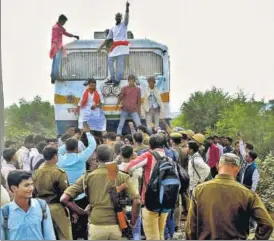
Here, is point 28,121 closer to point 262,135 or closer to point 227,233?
point 262,135

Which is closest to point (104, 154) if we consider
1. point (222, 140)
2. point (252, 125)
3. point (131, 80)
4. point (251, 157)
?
point (251, 157)

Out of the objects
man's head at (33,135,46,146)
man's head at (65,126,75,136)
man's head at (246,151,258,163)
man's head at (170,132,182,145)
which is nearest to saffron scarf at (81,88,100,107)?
man's head at (65,126,75,136)

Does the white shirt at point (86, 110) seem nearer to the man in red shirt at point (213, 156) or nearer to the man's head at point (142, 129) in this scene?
→ the man's head at point (142, 129)

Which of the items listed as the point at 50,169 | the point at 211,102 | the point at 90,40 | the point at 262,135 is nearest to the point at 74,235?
the point at 50,169

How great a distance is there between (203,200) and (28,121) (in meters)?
5.72

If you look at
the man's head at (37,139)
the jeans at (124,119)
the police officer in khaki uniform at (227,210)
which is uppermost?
the jeans at (124,119)

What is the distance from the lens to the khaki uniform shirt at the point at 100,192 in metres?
5.99

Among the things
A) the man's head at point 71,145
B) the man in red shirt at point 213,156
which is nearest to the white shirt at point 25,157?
the man's head at point 71,145

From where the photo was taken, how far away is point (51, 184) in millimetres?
6426

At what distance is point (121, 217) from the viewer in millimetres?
5977

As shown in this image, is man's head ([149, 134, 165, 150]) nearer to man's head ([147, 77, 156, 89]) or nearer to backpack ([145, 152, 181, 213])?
backpack ([145, 152, 181, 213])

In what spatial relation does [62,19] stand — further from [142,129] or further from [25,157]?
[25,157]

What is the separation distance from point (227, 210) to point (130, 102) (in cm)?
535

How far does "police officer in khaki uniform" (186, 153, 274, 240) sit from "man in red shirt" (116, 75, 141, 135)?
497 cm
